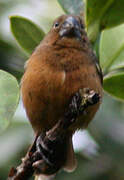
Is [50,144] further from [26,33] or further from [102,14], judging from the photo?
[102,14]

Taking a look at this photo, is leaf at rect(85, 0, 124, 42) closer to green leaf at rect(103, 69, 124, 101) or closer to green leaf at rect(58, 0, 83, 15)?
green leaf at rect(58, 0, 83, 15)

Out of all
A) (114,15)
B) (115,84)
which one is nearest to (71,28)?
(114,15)

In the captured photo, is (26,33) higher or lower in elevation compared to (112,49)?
higher

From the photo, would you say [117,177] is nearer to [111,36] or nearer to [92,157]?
[92,157]

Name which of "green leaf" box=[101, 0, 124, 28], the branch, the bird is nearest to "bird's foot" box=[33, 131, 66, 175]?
the branch

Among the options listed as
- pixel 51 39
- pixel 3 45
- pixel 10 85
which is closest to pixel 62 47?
pixel 51 39

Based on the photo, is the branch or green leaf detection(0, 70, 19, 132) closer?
green leaf detection(0, 70, 19, 132)

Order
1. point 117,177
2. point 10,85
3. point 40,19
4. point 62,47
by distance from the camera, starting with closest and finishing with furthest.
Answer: point 10,85 → point 62,47 → point 117,177 → point 40,19
